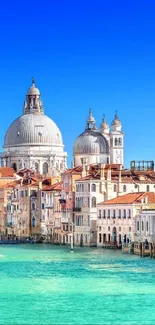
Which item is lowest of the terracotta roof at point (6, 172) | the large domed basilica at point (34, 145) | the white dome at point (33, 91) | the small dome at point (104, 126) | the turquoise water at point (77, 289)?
the turquoise water at point (77, 289)

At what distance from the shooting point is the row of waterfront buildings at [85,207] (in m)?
58.5

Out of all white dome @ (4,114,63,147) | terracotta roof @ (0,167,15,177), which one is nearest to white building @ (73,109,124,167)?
white dome @ (4,114,63,147)

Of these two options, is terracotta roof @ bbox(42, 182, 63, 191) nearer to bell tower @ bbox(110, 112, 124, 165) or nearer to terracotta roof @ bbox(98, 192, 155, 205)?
terracotta roof @ bbox(98, 192, 155, 205)

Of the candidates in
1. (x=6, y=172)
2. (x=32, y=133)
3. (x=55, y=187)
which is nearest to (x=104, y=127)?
(x=32, y=133)

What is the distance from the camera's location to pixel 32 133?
10650 centimetres

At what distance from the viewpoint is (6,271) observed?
43531mm

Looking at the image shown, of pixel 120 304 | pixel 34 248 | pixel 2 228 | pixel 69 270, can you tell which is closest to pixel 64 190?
pixel 34 248

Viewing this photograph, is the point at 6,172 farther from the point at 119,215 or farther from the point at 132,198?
the point at 132,198

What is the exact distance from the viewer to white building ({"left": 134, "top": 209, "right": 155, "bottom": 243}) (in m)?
54.6

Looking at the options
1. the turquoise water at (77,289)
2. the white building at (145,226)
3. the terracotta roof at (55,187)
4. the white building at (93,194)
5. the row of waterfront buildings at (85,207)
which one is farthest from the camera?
the terracotta roof at (55,187)

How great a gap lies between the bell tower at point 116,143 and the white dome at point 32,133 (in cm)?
532

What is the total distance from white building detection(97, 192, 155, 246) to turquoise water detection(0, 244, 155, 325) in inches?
260

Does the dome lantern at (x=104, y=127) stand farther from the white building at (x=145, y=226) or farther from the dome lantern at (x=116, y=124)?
the white building at (x=145, y=226)

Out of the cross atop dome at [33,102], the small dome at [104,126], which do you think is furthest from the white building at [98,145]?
the cross atop dome at [33,102]
